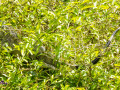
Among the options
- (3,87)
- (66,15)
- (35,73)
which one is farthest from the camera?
(35,73)

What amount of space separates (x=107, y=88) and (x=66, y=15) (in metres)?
0.91

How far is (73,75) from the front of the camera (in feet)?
5.73

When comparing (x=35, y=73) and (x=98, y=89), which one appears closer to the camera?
(x=98, y=89)

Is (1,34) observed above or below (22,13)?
below

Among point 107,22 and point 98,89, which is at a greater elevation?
point 107,22

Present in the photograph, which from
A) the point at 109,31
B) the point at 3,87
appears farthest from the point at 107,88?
the point at 109,31

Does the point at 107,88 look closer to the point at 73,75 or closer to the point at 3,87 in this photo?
the point at 73,75

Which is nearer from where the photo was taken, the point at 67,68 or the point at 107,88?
the point at 107,88

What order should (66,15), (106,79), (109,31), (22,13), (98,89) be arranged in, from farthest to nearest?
(109,31)
(22,13)
(98,89)
(106,79)
(66,15)

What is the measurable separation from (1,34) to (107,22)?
5.99ft

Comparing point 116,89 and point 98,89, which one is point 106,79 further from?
point 98,89

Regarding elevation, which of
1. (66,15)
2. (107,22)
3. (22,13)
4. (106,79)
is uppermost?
(22,13)

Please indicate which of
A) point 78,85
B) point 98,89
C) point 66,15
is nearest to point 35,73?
point 78,85

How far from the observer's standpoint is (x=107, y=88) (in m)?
1.53
